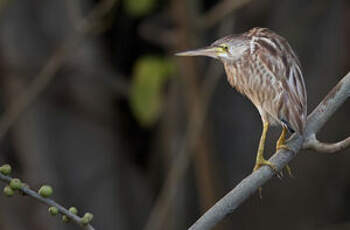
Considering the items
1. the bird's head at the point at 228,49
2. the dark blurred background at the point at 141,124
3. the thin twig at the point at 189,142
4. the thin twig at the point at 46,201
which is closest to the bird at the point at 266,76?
the bird's head at the point at 228,49

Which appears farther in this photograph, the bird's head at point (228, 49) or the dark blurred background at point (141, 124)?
the dark blurred background at point (141, 124)

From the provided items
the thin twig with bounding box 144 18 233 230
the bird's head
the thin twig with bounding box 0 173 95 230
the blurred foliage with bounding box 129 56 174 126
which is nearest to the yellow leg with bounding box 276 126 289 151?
the bird's head

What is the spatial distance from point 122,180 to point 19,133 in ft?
2.71

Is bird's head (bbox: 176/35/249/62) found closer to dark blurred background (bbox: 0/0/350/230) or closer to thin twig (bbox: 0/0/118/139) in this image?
thin twig (bbox: 0/0/118/139)

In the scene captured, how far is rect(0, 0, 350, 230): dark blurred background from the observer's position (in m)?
5.40

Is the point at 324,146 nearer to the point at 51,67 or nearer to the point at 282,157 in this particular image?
the point at 282,157

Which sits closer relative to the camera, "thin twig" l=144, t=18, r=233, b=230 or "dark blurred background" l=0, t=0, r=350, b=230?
"thin twig" l=144, t=18, r=233, b=230

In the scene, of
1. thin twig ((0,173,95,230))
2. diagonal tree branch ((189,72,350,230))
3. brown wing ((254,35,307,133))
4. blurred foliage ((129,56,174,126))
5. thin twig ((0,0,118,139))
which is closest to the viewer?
thin twig ((0,173,95,230))

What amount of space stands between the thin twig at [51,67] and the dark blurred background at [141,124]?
0.02 meters

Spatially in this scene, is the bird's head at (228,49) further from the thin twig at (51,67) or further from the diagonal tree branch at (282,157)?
the thin twig at (51,67)

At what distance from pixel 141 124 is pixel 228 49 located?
255cm

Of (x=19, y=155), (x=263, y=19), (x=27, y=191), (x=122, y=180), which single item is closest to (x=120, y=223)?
(x=122, y=180)

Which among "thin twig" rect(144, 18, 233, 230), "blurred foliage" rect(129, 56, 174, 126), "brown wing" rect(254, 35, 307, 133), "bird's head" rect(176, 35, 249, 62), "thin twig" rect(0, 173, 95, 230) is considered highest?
"thin twig" rect(0, 173, 95, 230)

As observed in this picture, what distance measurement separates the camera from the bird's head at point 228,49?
10.4 ft
